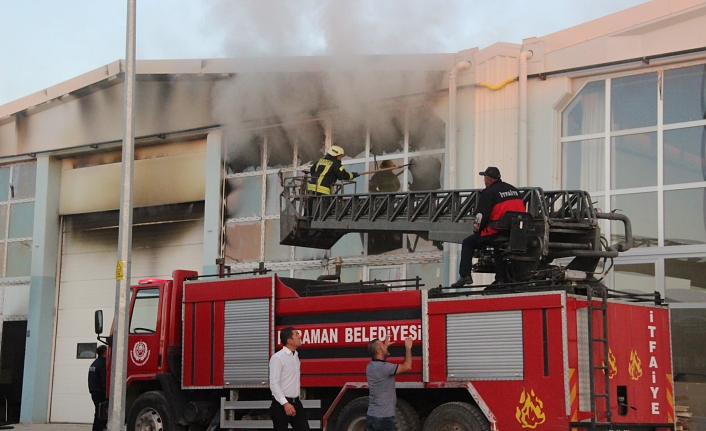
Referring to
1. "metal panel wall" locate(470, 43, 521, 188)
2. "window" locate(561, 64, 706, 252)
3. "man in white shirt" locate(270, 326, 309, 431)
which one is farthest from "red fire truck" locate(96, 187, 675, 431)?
"metal panel wall" locate(470, 43, 521, 188)

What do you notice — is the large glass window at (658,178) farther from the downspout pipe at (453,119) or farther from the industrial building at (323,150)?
the downspout pipe at (453,119)

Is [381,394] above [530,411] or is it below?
above

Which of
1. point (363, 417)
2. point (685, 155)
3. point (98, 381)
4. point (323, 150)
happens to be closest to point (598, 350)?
point (363, 417)

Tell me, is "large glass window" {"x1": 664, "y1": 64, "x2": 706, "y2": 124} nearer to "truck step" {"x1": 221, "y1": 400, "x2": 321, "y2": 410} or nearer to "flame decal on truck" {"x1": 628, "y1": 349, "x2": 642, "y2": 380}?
"flame decal on truck" {"x1": 628, "y1": 349, "x2": 642, "y2": 380}

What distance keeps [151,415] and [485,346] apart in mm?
5037

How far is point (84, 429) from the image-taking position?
60.2 feet

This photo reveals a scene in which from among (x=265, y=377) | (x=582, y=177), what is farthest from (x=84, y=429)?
(x=582, y=177)

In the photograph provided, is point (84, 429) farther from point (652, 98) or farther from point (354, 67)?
point (652, 98)

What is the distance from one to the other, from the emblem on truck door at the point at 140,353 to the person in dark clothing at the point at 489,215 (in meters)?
4.56

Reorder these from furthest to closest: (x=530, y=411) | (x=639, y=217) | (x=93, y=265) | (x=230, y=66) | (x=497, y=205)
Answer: (x=93, y=265)
(x=230, y=66)
(x=639, y=217)
(x=497, y=205)
(x=530, y=411)

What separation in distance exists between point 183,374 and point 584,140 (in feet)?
24.1

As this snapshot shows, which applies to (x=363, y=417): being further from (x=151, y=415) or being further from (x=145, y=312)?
(x=145, y=312)

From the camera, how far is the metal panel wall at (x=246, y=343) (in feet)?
35.5

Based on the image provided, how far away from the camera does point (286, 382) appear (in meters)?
8.86
